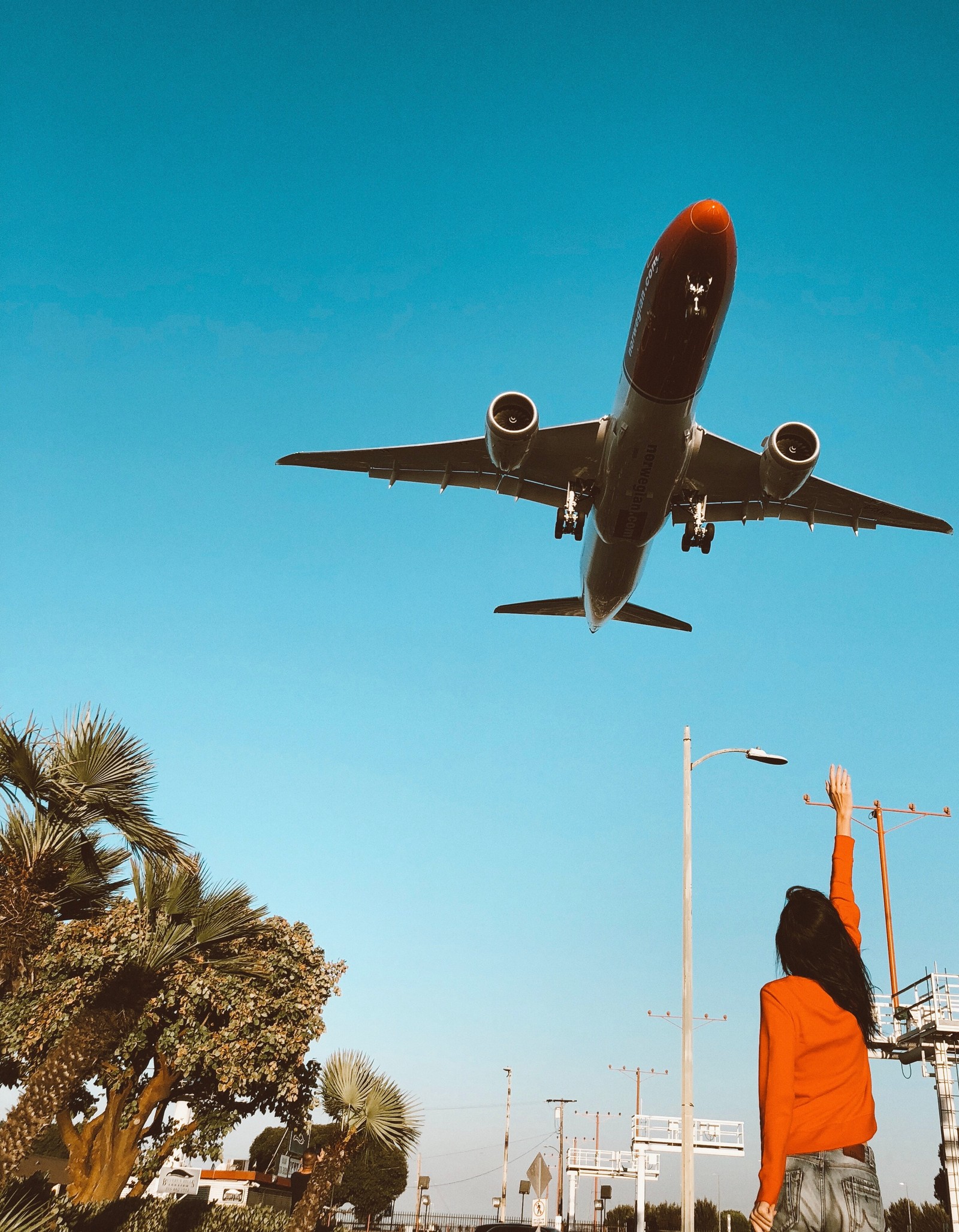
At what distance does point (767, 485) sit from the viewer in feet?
66.9

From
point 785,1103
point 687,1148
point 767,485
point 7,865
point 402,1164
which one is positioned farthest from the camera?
point 402,1164

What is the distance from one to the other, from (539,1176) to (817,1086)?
16100 mm

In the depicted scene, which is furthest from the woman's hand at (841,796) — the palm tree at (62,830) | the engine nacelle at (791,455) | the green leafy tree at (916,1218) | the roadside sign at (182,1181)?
the green leafy tree at (916,1218)

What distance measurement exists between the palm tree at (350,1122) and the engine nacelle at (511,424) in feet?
39.0

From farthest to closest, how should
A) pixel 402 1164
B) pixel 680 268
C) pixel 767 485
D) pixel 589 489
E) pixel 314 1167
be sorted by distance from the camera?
pixel 402 1164 → pixel 589 489 → pixel 767 485 → pixel 680 268 → pixel 314 1167

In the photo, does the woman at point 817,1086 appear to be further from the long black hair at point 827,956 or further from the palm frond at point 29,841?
the palm frond at point 29,841

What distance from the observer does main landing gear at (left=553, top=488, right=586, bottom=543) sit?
21.4 m

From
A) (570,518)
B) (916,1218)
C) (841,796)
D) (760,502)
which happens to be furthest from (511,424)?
(916,1218)

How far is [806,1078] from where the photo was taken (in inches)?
118

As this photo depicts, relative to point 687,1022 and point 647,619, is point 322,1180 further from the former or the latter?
point 647,619

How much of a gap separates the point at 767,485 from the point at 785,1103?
18.8 m

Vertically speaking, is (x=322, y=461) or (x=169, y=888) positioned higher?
(x=322, y=461)

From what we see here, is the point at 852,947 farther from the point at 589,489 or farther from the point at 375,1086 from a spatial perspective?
the point at 589,489

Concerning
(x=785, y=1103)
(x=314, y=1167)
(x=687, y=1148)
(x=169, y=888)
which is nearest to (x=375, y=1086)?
(x=314, y=1167)
